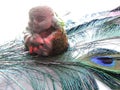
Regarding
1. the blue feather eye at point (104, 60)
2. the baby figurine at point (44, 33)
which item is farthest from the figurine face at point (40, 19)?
the blue feather eye at point (104, 60)

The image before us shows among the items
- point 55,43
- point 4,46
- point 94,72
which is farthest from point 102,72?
point 4,46

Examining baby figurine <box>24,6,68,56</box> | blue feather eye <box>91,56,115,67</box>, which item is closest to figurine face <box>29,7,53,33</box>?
baby figurine <box>24,6,68,56</box>

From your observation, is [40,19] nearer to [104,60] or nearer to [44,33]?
[44,33]

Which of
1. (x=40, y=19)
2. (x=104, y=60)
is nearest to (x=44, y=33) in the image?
(x=40, y=19)

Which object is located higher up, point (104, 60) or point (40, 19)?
point (40, 19)

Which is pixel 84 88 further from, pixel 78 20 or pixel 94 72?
pixel 78 20

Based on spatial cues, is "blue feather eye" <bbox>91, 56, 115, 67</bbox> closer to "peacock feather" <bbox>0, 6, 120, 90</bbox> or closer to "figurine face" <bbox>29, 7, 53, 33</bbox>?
"peacock feather" <bbox>0, 6, 120, 90</bbox>

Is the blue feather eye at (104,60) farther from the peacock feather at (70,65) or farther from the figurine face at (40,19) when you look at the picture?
the figurine face at (40,19)
